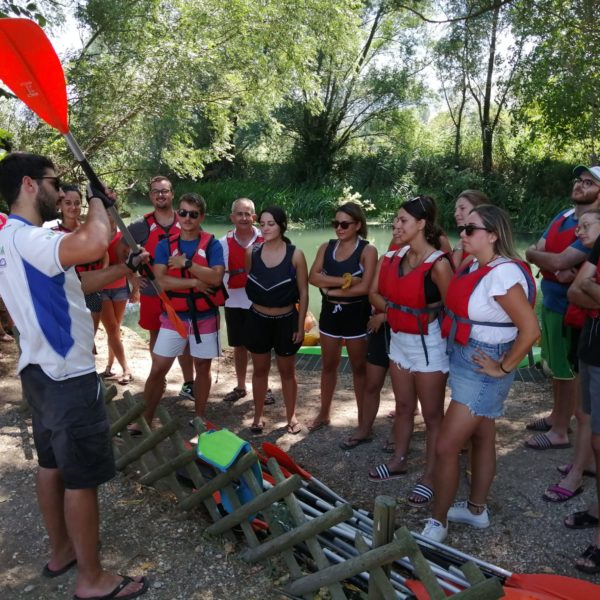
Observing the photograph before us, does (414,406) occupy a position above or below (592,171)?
below

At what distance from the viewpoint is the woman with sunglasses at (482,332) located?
97.4 inches

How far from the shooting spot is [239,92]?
462 inches

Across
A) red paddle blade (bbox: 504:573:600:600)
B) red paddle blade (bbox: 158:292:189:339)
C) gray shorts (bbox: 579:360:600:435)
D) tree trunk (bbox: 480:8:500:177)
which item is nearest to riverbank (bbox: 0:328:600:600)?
red paddle blade (bbox: 504:573:600:600)

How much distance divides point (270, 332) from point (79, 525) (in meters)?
1.88

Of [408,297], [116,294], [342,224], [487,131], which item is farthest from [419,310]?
[487,131]

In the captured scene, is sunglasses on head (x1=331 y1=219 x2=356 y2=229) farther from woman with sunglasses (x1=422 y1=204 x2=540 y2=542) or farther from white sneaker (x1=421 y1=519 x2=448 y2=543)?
white sneaker (x1=421 y1=519 x2=448 y2=543)

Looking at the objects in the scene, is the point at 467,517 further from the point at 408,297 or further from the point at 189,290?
the point at 189,290

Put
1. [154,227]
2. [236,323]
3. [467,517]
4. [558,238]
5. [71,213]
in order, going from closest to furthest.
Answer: [467,517] < [558,238] < [154,227] < [71,213] < [236,323]

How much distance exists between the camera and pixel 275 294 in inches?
149

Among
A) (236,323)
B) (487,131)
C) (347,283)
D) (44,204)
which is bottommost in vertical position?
(236,323)

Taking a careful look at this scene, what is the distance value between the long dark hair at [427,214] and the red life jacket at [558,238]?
2.82ft

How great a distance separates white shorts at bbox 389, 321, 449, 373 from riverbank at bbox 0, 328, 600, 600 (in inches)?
30.8

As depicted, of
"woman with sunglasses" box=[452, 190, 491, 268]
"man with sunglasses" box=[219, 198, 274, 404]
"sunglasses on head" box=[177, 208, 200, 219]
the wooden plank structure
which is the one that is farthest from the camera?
"man with sunglasses" box=[219, 198, 274, 404]

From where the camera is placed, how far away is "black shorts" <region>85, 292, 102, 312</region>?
4.59 meters
